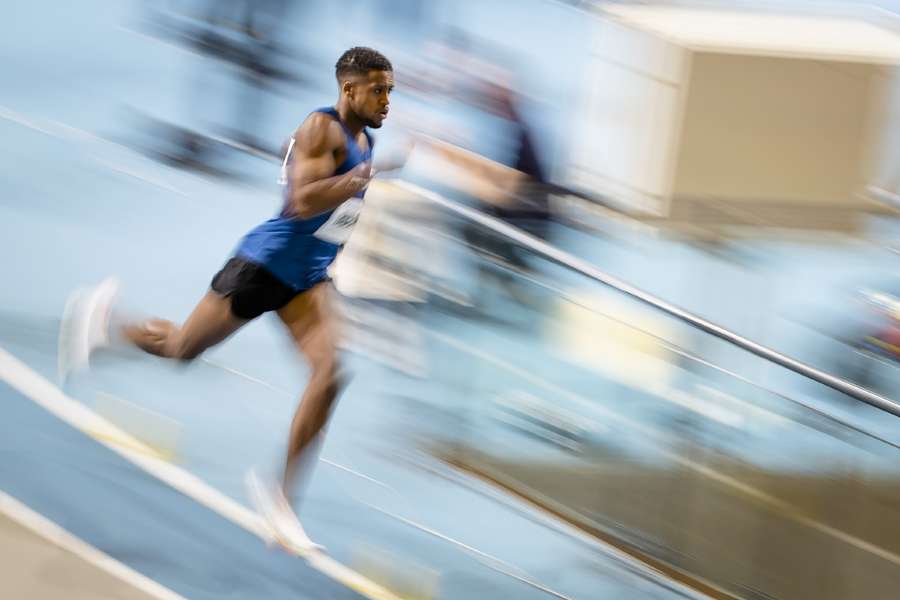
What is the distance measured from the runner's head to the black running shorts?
1.30ft

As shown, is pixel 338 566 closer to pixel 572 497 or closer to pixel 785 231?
pixel 572 497

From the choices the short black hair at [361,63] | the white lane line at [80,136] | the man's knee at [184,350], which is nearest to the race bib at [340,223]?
the short black hair at [361,63]

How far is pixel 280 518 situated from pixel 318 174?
2.47 ft

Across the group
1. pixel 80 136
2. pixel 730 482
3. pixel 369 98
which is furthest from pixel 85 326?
pixel 80 136

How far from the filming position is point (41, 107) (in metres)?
5.34

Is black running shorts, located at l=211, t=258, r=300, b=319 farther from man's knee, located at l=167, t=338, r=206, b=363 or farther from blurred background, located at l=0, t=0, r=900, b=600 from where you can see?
blurred background, located at l=0, t=0, r=900, b=600

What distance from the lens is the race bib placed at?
3.16 metres

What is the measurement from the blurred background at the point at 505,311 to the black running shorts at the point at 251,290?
64 centimetres

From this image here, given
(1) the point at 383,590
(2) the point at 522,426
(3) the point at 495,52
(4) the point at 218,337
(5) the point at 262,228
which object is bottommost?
(1) the point at 383,590

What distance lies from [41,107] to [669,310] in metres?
2.84

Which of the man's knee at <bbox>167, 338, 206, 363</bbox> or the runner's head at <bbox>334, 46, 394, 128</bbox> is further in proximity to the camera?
the man's knee at <bbox>167, 338, 206, 363</bbox>

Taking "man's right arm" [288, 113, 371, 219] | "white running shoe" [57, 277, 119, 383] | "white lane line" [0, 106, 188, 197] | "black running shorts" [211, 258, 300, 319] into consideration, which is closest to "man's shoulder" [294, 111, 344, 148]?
A: "man's right arm" [288, 113, 371, 219]

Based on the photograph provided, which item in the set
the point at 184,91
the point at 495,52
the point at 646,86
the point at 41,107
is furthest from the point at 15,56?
the point at 646,86

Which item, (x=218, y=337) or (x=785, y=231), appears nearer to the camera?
(x=218, y=337)
